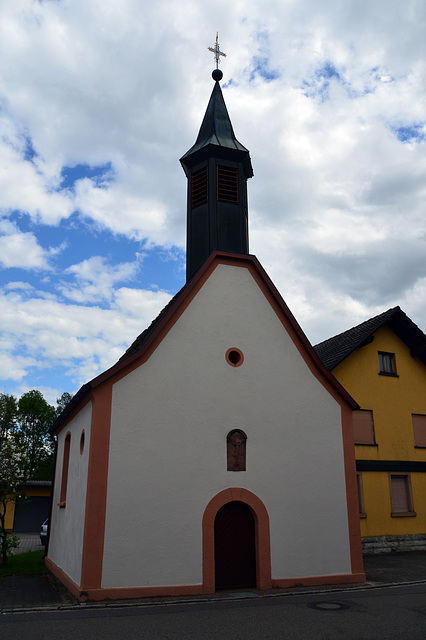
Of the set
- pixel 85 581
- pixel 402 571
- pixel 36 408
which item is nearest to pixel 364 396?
pixel 402 571

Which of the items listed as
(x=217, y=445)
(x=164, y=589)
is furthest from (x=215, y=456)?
(x=164, y=589)

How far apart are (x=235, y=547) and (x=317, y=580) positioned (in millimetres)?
2046

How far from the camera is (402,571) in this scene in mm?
14422

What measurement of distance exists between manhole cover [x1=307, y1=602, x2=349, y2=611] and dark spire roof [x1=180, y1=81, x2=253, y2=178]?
453 inches

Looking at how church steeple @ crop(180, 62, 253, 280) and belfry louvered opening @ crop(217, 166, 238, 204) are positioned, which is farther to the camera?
belfry louvered opening @ crop(217, 166, 238, 204)

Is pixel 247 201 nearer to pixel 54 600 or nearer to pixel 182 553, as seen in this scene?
pixel 182 553

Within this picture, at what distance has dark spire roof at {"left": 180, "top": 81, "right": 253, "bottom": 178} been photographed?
15383 mm

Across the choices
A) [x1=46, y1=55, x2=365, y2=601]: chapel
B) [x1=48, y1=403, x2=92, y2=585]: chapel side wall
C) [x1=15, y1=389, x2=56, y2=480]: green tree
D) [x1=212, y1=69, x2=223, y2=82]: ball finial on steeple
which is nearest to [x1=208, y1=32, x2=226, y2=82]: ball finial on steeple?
[x1=212, y1=69, x2=223, y2=82]: ball finial on steeple

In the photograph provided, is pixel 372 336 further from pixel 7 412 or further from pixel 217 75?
pixel 7 412

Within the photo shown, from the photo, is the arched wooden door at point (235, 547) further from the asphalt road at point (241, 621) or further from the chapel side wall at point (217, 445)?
the asphalt road at point (241, 621)

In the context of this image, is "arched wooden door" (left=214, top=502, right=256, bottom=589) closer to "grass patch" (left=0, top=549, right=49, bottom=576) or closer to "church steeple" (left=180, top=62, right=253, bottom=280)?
"church steeple" (left=180, top=62, right=253, bottom=280)

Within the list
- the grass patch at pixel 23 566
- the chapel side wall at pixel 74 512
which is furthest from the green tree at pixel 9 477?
the chapel side wall at pixel 74 512

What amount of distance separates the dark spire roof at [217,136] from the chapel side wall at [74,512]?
26.2 ft

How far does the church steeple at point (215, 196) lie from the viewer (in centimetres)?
1447
